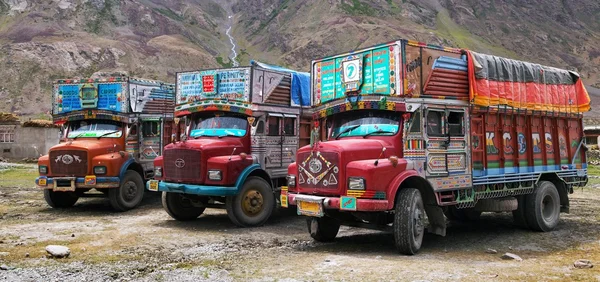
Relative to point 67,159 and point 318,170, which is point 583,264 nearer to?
point 318,170

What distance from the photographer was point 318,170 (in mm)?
8734

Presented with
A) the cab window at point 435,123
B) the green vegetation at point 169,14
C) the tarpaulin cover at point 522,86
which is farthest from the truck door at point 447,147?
the green vegetation at point 169,14

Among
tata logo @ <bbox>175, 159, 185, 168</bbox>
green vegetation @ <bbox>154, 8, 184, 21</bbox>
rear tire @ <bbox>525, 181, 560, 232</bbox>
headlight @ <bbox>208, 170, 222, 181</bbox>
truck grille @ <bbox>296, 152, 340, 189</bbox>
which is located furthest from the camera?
green vegetation @ <bbox>154, 8, 184, 21</bbox>

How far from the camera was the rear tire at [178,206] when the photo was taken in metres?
12.3

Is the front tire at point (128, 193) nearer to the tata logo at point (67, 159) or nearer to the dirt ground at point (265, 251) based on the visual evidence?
the dirt ground at point (265, 251)

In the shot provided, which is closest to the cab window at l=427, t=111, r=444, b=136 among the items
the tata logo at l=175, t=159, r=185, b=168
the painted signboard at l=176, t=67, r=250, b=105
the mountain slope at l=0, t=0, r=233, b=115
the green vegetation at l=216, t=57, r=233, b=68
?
the painted signboard at l=176, t=67, r=250, b=105

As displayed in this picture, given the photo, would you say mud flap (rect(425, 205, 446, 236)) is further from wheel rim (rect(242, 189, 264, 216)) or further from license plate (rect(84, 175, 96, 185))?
license plate (rect(84, 175, 96, 185))

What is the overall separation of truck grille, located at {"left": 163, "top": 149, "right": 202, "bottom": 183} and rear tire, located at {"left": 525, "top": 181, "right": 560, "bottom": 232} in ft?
23.1

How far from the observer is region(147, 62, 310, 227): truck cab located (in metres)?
11.3

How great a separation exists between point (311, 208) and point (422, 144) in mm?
2227

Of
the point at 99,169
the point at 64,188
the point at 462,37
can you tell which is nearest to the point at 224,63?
the point at 462,37

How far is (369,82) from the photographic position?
9344 mm

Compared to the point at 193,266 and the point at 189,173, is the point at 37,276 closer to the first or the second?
the point at 193,266

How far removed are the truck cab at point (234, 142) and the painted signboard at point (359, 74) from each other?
7.81 ft
